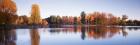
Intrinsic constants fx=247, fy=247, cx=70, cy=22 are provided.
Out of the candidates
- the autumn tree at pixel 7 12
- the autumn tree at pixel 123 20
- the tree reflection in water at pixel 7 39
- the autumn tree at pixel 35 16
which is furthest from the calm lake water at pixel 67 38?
the autumn tree at pixel 123 20

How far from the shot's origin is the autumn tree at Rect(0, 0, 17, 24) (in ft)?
80.5

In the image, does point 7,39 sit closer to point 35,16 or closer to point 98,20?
point 35,16

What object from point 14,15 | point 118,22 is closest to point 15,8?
point 14,15

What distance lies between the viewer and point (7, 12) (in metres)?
25.2

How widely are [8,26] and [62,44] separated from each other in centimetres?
1670

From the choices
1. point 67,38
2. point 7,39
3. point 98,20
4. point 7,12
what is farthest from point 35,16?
point 98,20

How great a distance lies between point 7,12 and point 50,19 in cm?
5063

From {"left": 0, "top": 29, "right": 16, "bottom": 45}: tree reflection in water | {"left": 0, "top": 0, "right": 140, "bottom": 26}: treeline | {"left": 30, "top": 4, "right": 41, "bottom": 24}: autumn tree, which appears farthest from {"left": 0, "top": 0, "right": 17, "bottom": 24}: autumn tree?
{"left": 30, "top": 4, "right": 41, "bottom": 24}: autumn tree

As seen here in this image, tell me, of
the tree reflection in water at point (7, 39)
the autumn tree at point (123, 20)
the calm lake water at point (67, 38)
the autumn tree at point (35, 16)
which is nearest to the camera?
the tree reflection in water at point (7, 39)

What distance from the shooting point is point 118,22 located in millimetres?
65562

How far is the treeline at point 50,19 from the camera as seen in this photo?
25.2 m

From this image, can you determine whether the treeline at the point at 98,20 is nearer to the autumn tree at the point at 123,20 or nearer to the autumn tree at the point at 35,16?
the autumn tree at the point at 123,20

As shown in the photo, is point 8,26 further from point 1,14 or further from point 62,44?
point 62,44

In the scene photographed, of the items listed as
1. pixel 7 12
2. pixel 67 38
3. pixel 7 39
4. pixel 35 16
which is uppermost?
pixel 7 12
